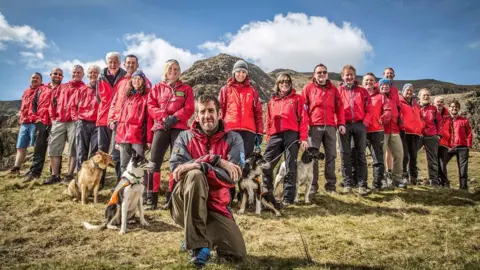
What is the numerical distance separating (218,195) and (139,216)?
2478 mm

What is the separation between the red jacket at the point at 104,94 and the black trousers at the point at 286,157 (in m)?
4.04

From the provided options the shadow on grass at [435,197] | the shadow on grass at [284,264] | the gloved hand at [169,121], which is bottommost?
the shadow on grass at [284,264]

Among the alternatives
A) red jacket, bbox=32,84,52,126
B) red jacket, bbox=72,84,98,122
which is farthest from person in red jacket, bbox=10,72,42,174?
red jacket, bbox=72,84,98,122

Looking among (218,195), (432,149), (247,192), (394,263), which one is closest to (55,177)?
(247,192)

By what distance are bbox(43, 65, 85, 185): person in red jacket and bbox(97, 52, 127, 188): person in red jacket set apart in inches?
44.8

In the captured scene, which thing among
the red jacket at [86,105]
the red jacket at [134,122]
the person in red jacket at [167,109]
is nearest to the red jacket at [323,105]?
the person in red jacket at [167,109]

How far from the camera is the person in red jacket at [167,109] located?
5852 millimetres

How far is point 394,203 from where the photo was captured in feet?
21.0

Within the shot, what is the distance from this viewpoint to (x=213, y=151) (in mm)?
3514

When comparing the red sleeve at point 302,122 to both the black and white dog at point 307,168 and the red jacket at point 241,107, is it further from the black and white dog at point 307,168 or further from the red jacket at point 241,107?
the red jacket at point 241,107

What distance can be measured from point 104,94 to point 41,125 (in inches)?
109

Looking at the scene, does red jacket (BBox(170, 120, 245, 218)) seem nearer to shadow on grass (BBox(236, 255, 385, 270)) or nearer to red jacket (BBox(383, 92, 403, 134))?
shadow on grass (BBox(236, 255, 385, 270))

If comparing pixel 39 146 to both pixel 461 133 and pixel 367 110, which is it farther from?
pixel 461 133

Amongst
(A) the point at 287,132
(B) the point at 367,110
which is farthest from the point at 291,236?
(B) the point at 367,110
